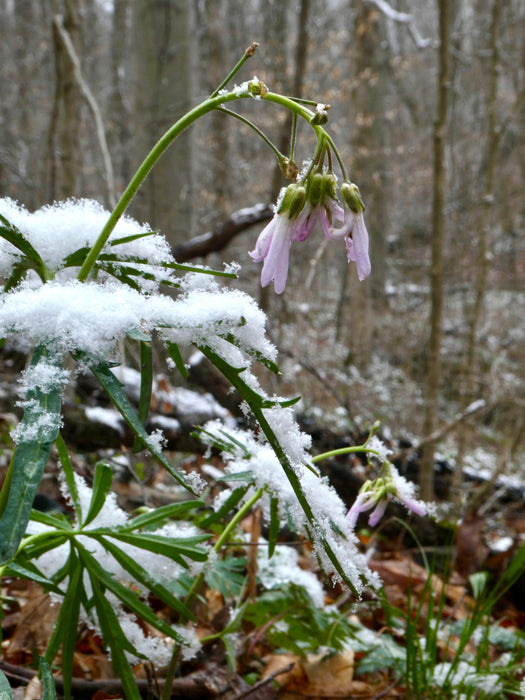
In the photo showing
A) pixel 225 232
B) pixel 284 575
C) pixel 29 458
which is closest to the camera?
pixel 29 458

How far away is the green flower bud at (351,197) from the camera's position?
43.3 inches

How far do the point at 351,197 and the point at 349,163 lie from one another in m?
9.80

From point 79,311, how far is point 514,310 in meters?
11.2

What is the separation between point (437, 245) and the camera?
397 centimetres

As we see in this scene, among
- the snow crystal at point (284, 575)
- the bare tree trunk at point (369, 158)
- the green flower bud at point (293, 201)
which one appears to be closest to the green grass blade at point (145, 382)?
the green flower bud at point (293, 201)

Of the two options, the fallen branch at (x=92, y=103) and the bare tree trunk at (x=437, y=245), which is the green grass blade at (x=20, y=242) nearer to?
the fallen branch at (x=92, y=103)

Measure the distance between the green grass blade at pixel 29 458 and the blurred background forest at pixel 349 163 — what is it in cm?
327

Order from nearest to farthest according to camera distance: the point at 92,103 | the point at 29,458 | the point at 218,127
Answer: the point at 29,458, the point at 92,103, the point at 218,127

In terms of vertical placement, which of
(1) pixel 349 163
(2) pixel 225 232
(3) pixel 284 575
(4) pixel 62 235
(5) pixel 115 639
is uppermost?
(1) pixel 349 163

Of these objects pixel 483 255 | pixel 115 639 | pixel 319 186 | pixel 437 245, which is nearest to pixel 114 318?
pixel 319 186

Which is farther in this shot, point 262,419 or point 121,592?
point 121,592

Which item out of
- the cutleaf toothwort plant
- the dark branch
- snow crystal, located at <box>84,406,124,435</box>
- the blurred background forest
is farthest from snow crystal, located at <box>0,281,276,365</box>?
the blurred background forest

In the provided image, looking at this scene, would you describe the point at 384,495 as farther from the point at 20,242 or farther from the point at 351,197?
the point at 20,242

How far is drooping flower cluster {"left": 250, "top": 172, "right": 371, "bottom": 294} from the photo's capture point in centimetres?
108
